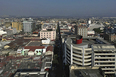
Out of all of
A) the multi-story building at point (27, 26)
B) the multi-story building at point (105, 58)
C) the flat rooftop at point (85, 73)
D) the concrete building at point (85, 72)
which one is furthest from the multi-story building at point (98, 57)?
the multi-story building at point (27, 26)

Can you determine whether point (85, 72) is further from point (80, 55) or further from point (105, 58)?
point (105, 58)

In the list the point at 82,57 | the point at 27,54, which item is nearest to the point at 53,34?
the point at 27,54

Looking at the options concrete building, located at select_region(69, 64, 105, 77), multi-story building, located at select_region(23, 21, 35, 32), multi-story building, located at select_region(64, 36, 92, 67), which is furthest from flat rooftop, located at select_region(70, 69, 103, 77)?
multi-story building, located at select_region(23, 21, 35, 32)

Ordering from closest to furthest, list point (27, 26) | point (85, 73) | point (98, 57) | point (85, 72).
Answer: point (85, 73)
point (85, 72)
point (98, 57)
point (27, 26)

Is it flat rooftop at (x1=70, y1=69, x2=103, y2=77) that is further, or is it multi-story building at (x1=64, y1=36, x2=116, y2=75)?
multi-story building at (x1=64, y1=36, x2=116, y2=75)

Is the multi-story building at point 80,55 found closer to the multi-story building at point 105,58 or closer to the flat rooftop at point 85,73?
the multi-story building at point 105,58

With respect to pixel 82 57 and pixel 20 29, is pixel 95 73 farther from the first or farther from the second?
pixel 20 29

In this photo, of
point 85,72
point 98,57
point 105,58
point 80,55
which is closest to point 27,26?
point 80,55

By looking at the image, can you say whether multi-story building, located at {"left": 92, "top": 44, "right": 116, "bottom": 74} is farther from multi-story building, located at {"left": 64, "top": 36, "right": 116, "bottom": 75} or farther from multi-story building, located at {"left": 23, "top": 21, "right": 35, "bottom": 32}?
multi-story building, located at {"left": 23, "top": 21, "right": 35, "bottom": 32}

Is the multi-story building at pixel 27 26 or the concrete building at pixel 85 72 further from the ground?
the multi-story building at pixel 27 26

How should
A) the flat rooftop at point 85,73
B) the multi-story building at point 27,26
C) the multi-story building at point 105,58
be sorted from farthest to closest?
the multi-story building at point 27,26 → the multi-story building at point 105,58 → the flat rooftop at point 85,73

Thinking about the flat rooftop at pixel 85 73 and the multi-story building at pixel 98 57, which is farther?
the multi-story building at pixel 98 57
